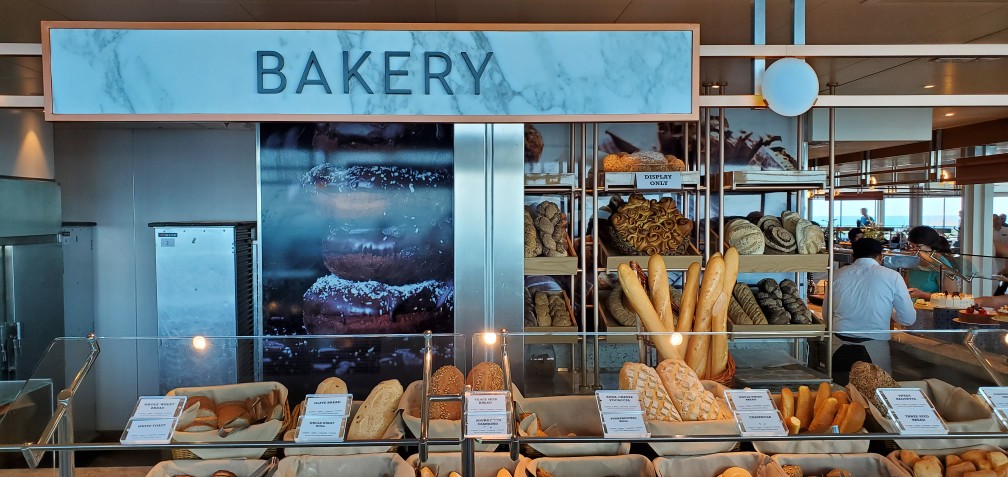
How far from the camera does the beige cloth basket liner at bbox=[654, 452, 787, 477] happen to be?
4.51 ft

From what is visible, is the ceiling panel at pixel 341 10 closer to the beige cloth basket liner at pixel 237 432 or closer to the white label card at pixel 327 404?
the beige cloth basket liner at pixel 237 432

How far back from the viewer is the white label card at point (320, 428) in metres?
1.28

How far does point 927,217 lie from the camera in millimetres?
18047

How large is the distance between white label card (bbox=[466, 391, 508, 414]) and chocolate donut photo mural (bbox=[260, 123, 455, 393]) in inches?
50.7

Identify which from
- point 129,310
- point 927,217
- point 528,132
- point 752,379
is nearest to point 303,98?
point 752,379

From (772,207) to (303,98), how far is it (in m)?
3.25

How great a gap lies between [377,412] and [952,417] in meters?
1.33

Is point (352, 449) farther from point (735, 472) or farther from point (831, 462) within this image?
point (831, 462)

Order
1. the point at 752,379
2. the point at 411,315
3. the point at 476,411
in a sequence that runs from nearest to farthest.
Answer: the point at 476,411 → the point at 752,379 → the point at 411,315

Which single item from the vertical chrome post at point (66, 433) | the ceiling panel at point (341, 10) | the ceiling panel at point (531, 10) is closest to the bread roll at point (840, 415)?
the vertical chrome post at point (66, 433)

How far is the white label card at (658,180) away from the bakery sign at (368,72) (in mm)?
1300

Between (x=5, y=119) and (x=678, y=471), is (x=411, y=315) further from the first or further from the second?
(x=5, y=119)

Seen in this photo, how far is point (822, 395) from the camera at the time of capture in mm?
1551

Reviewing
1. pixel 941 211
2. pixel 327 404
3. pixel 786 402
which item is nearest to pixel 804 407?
pixel 786 402
